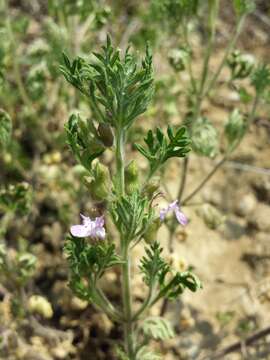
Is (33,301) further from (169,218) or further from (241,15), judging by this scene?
(241,15)

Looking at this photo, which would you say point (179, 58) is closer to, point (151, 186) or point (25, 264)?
point (151, 186)

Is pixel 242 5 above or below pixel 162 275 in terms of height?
above

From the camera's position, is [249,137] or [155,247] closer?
[155,247]

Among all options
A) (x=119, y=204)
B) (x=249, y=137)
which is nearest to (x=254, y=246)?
(x=249, y=137)

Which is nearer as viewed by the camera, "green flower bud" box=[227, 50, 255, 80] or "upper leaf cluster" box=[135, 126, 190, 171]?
Result: "upper leaf cluster" box=[135, 126, 190, 171]

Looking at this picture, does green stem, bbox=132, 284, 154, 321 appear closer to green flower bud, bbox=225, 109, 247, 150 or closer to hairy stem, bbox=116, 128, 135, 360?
hairy stem, bbox=116, 128, 135, 360

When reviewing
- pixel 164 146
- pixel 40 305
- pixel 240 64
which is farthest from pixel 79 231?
pixel 240 64

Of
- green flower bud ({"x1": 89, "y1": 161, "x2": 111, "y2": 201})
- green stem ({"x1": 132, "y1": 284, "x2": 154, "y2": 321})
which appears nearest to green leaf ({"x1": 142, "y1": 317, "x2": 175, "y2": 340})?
green stem ({"x1": 132, "y1": 284, "x2": 154, "y2": 321})
